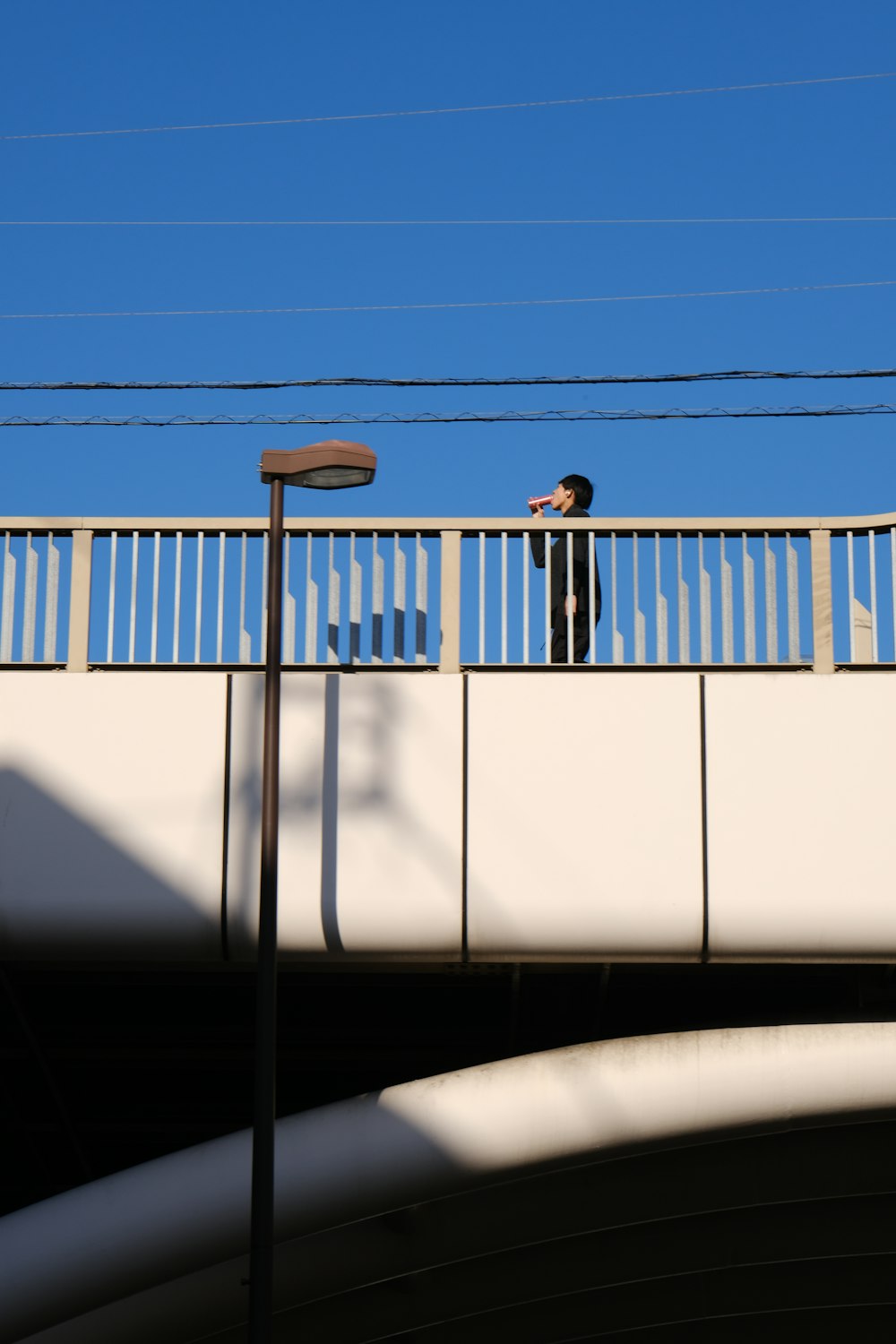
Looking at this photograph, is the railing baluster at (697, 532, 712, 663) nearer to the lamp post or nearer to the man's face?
the man's face

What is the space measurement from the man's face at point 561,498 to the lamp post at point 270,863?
96.5 inches

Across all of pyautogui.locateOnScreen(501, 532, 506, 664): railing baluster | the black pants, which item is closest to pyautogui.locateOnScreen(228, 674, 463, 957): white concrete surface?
pyautogui.locateOnScreen(501, 532, 506, 664): railing baluster

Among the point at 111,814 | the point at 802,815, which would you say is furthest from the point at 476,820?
the point at 111,814

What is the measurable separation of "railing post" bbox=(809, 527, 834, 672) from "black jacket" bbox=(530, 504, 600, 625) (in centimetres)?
151

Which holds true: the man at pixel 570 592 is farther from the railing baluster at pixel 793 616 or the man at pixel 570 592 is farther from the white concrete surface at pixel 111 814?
the white concrete surface at pixel 111 814

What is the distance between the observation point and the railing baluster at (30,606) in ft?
40.3

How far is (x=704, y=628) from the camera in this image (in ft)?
39.5

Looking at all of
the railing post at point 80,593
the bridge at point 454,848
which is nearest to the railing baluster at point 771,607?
the bridge at point 454,848

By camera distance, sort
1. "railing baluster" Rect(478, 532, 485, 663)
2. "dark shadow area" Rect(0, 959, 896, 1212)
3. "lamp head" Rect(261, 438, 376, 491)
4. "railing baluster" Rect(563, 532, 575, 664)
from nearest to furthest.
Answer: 1. "lamp head" Rect(261, 438, 376, 491)
2. "railing baluster" Rect(563, 532, 575, 664)
3. "railing baluster" Rect(478, 532, 485, 663)
4. "dark shadow area" Rect(0, 959, 896, 1212)

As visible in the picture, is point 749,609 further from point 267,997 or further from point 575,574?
point 267,997

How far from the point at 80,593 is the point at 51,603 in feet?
0.71

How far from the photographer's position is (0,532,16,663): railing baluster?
40.2 feet

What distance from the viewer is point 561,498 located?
12914mm

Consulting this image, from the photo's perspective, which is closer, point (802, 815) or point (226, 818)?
point (802, 815)
